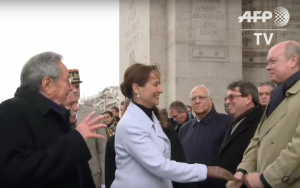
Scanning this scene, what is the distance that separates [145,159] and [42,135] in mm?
740

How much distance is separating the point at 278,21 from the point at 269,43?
2.14 feet

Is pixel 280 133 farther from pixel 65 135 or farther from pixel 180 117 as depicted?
pixel 180 117

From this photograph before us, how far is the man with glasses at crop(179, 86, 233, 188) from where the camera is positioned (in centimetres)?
478

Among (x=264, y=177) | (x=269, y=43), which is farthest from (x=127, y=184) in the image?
(x=269, y=43)

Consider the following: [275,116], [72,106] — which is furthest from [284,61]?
[72,106]

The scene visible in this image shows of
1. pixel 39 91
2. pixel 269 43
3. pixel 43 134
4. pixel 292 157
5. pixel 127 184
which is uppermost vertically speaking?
pixel 269 43

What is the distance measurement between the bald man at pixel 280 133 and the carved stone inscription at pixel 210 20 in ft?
25.6

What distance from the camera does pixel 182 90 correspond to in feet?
35.9

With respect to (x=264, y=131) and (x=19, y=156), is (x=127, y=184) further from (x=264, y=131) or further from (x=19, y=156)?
(x=264, y=131)

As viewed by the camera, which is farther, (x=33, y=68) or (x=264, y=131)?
(x=264, y=131)

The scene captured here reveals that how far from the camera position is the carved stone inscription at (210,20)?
11.1 m

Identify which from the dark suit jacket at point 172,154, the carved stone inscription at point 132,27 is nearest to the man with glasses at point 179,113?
the dark suit jacket at point 172,154

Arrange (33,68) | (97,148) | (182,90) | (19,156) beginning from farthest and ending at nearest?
(182,90) → (97,148) → (33,68) → (19,156)

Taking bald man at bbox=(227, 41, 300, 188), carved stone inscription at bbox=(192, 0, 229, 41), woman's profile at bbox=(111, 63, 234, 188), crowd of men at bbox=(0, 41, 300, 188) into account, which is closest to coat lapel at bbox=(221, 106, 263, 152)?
crowd of men at bbox=(0, 41, 300, 188)
